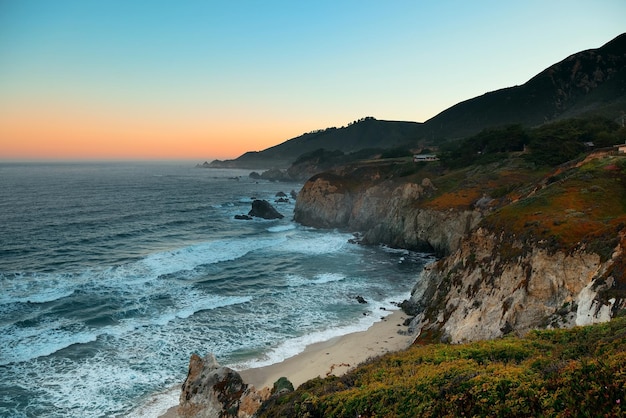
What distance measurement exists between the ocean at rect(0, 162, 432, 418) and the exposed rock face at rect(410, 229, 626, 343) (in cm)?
825

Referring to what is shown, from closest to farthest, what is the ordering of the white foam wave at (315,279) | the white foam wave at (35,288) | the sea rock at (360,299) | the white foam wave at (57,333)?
the white foam wave at (57,333)
the white foam wave at (35,288)
the sea rock at (360,299)
the white foam wave at (315,279)

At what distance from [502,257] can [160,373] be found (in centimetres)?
2332

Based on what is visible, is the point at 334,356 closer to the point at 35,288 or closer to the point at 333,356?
the point at 333,356

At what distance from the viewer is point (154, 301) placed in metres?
35.9

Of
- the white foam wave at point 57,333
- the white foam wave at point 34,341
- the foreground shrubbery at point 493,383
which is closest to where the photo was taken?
the foreground shrubbery at point 493,383

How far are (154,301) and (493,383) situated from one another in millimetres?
33343

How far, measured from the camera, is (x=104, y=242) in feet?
186

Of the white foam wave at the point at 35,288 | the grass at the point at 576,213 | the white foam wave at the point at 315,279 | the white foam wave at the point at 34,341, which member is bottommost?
the white foam wave at the point at 34,341

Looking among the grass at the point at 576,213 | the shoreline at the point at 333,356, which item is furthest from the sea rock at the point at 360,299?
the grass at the point at 576,213

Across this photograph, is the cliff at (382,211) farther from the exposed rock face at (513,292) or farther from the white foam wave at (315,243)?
the exposed rock face at (513,292)

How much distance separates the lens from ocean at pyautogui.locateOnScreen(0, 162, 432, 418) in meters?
23.4

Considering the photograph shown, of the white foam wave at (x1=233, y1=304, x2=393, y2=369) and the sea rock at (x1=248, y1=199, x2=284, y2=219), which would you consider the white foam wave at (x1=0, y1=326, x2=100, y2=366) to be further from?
the sea rock at (x1=248, y1=199, x2=284, y2=219)

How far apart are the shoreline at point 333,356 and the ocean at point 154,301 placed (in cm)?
105

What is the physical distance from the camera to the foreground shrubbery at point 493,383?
7824mm
